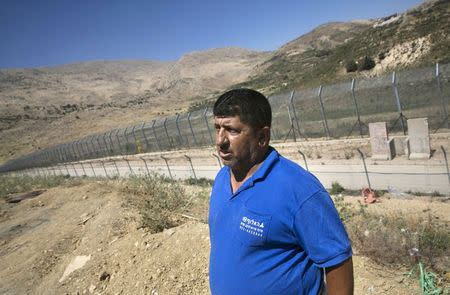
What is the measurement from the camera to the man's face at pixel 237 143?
2.29 m

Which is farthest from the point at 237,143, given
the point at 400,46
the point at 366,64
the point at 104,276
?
the point at 400,46

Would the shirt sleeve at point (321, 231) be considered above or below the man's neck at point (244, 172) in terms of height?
below

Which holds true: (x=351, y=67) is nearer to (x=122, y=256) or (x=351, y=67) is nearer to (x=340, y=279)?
(x=122, y=256)

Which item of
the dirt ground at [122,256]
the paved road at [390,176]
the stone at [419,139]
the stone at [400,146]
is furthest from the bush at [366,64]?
the dirt ground at [122,256]

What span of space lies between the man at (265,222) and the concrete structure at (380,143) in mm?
12323

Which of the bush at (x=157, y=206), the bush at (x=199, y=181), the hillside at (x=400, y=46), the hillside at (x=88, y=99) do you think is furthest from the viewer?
the hillside at (x=88, y=99)

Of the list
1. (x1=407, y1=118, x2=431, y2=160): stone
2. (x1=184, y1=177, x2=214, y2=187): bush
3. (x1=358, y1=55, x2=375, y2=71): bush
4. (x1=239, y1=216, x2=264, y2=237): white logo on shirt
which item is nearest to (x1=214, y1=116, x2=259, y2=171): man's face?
(x1=239, y1=216, x2=264, y2=237): white logo on shirt

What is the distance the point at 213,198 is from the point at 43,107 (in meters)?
109

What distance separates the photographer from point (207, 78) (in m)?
111

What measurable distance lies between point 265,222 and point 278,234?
92 mm

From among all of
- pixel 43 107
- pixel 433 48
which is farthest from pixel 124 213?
pixel 43 107

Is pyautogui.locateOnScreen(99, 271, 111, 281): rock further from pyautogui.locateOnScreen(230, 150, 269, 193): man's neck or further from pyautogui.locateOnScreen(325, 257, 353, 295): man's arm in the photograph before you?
pyautogui.locateOnScreen(325, 257, 353, 295): man's arm

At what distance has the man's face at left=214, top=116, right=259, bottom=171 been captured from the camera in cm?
229

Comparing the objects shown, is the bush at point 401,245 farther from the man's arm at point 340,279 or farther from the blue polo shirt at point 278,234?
the blue polo shirt at point 278,234
